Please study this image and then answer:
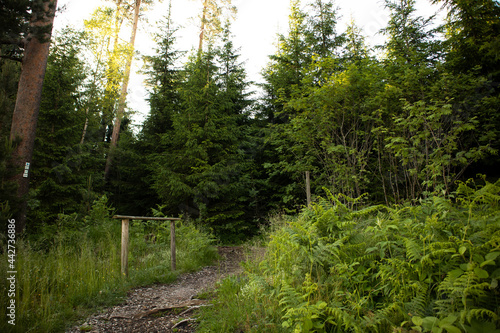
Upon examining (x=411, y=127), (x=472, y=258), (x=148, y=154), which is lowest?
(x=472, y=258)

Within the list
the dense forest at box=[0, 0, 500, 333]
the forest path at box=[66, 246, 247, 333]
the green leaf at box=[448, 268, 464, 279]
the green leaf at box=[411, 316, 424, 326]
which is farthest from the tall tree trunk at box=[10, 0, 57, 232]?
the green leaf at box=[448, 268, 464, 279]

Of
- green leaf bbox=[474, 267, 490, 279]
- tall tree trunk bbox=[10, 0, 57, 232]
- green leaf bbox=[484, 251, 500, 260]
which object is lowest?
green leaf bbox=[474, 267, 490, 279]

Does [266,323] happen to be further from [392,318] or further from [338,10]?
[338,10]

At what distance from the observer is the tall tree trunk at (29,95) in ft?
20.1

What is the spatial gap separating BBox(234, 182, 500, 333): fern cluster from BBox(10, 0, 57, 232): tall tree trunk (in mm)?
6485

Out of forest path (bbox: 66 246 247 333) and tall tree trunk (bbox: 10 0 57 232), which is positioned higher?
tall tree trunk (bbox: 10 0 57 232)

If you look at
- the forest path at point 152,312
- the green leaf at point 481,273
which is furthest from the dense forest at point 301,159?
the forest path at point 152,312

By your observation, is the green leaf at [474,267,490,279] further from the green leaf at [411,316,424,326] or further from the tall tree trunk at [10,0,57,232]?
the tall tree trunk at [10,0,57,232]

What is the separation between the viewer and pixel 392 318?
216 cm

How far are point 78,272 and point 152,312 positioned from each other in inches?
70.6

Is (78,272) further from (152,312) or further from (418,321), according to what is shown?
(418,321)

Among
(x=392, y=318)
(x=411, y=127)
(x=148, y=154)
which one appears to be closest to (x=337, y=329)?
(x=392, y=318)

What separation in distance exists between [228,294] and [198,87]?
10363 millimetres

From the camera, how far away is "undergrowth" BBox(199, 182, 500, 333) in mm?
1853
